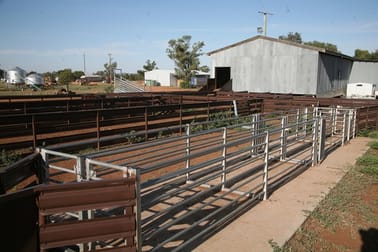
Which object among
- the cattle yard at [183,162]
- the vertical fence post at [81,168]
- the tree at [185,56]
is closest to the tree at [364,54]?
the tree at [185,56]

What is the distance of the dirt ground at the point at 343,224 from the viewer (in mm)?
4441

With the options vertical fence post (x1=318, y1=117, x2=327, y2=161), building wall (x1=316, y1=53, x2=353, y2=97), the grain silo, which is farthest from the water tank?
vertical fence post (x1=318, y1=117, x2=327, y2=161)

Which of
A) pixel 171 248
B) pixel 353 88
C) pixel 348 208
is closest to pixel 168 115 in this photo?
pixel 348 208

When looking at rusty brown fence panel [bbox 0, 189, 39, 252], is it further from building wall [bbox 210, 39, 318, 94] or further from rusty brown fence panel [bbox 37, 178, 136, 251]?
building wall [bbox 210, 39, 318, 94]

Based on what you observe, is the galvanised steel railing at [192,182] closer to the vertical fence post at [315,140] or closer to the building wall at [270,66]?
the vertical fence post at [315,140]

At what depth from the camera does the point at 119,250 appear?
302 centimetres

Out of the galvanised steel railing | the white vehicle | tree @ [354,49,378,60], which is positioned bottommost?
the galvanised steel railing

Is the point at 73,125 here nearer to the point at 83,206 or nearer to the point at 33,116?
the point at 33,116

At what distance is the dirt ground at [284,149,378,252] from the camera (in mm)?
4441

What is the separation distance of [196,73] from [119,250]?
234ft

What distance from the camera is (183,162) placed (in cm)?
850

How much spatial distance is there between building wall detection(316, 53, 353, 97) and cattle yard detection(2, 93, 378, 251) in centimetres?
662

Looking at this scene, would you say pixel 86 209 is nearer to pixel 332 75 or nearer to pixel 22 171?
pixel 22 171

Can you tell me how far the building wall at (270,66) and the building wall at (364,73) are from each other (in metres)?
13.2
